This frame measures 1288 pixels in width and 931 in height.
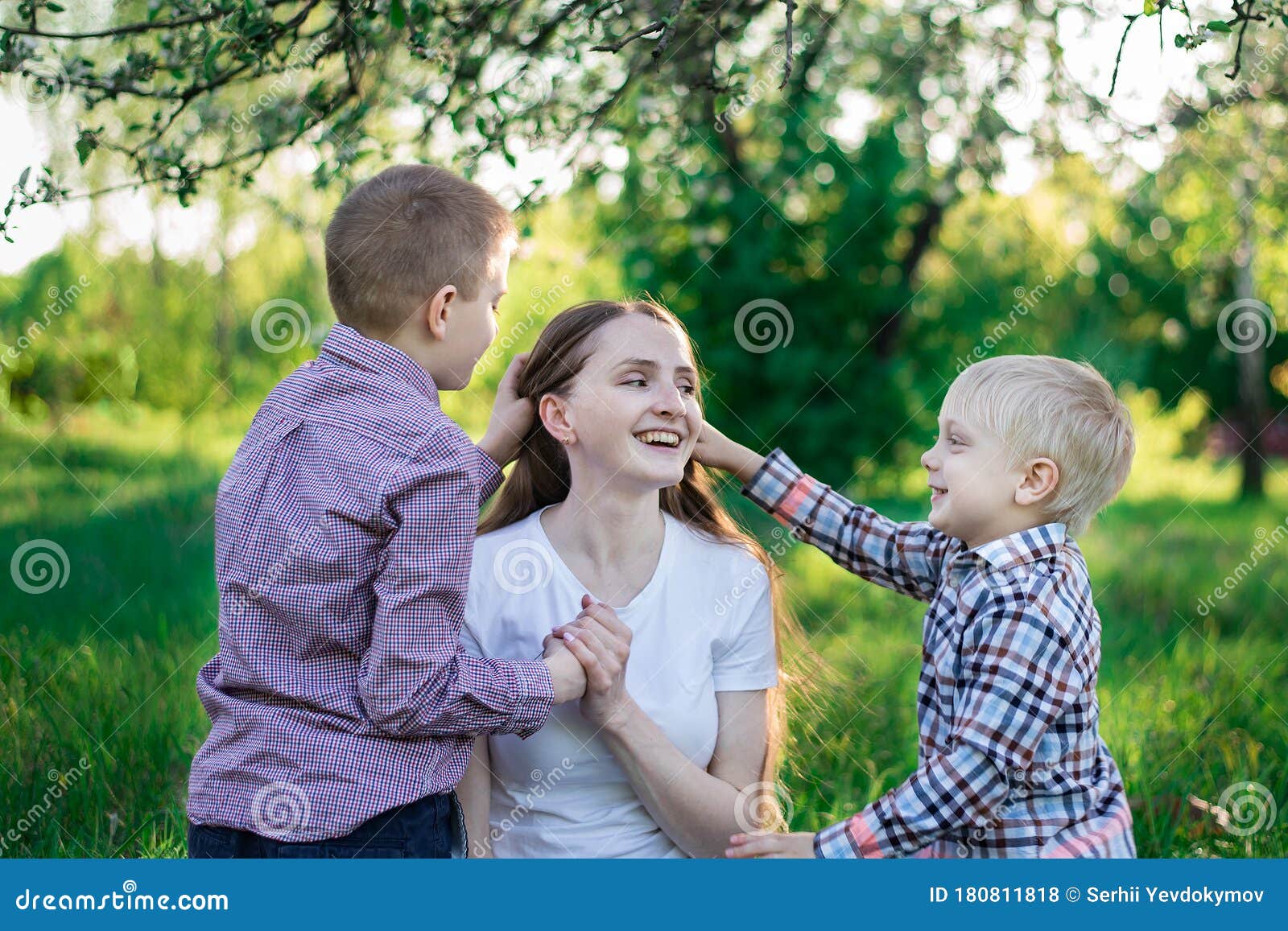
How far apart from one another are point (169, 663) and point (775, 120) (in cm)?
490

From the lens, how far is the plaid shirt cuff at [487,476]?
86.0 inches

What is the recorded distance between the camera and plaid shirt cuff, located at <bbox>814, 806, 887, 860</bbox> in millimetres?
2020

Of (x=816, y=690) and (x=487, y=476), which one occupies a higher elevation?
(x=487, y=476)

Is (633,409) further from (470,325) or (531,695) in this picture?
(531,695)

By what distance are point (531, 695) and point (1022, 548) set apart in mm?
889

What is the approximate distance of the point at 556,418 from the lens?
249 centimetres

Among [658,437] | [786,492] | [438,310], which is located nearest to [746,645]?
[786,492]

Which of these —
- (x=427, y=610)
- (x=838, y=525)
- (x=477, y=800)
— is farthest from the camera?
(x=838, y=525)

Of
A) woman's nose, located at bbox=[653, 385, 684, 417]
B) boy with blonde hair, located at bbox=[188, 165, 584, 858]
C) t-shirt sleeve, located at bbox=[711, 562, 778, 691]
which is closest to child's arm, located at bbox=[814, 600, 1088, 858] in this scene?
t-shirt sleeve, located at bbox=[711, 562, 778, 691]

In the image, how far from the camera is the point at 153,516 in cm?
650

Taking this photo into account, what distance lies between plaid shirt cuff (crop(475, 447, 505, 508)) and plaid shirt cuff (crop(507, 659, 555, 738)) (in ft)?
1.01

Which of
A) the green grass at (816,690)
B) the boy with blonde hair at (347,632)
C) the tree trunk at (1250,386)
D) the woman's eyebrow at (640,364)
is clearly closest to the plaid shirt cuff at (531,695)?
the boy with blonde hair at (347,632)

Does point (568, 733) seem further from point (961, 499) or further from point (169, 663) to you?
point (169, 663)

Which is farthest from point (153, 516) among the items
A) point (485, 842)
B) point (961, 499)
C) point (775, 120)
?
point (961, 499)
